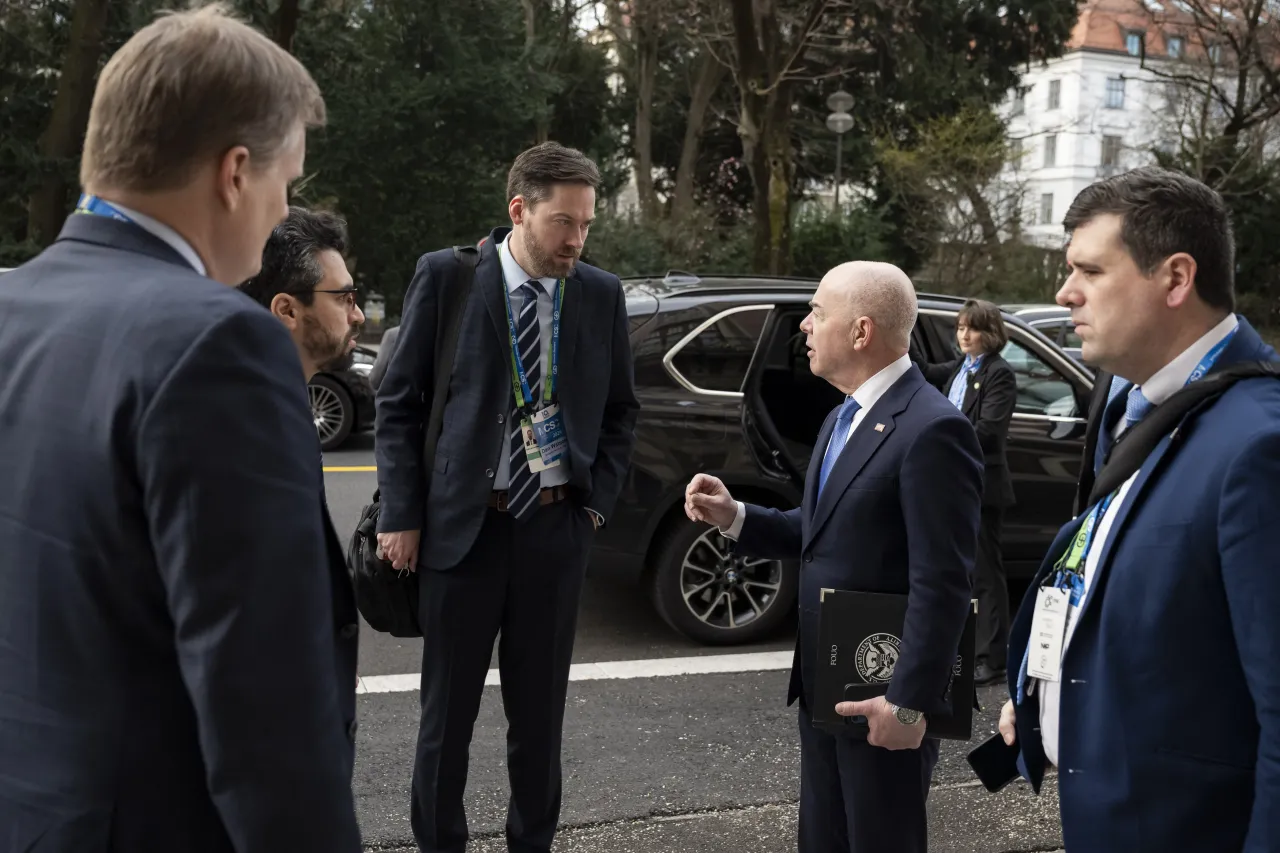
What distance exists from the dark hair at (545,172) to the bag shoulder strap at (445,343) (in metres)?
0.24

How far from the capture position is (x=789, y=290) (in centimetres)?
631

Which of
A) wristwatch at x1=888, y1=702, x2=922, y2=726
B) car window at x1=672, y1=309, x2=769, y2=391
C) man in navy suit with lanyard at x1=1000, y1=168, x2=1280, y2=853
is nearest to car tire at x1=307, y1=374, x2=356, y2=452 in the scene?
car window at x1=672, y1=309, x2=769, y2=391

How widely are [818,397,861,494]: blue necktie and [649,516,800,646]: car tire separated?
9.33ft

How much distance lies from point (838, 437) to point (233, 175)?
1.97 m

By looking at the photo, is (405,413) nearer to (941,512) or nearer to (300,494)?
(941,512)

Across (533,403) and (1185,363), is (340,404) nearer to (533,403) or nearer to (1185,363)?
(533,403)

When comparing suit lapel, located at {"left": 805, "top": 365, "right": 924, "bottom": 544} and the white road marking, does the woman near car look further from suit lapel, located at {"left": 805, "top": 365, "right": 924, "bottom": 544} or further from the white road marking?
suit lapel, located at {"left": 805, "top": 365, "right": 924, "bottom": 544}

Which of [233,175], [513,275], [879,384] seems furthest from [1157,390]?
[513,275]

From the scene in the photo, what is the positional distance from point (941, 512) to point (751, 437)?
10.4ft

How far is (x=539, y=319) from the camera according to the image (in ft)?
12.2

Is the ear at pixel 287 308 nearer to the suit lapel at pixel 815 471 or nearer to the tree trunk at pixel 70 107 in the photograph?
the suit lapel at pixel 815 471

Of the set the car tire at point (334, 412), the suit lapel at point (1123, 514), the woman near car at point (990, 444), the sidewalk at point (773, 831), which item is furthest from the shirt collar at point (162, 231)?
the car tire at point (334, 412)

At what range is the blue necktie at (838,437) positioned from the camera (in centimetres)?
315

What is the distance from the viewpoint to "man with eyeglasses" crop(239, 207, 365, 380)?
2613mm
